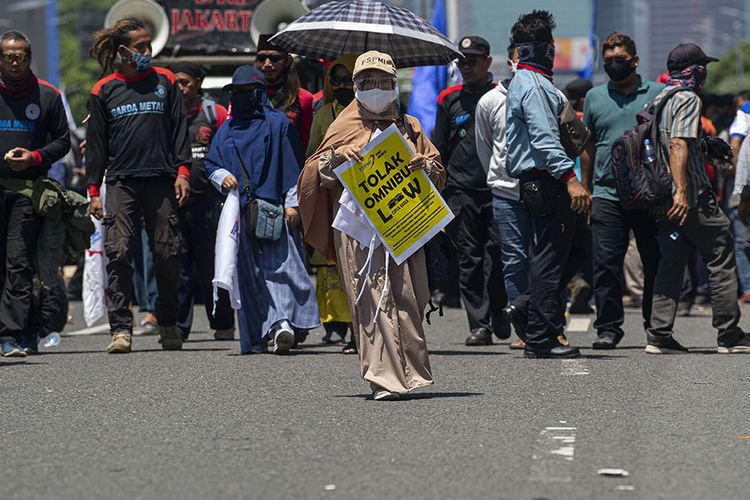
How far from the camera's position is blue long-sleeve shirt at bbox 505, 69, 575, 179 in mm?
10133

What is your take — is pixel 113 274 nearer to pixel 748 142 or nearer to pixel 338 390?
pixel 338 390

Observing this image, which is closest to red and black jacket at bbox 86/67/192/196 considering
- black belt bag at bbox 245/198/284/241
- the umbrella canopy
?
black belt bag at bbox 245/198/284/241

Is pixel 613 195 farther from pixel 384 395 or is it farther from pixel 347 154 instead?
pixel 384 395

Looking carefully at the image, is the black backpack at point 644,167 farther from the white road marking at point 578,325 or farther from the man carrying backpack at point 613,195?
the white road marking at point 578,325

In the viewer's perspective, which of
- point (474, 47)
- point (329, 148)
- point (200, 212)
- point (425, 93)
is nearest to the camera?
point (329, 148)

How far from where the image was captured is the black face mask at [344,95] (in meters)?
10.9

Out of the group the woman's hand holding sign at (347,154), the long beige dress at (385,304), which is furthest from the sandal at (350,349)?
the woman's hand holding sign at (347,154)

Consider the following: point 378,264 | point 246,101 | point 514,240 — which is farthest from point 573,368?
point 246,101

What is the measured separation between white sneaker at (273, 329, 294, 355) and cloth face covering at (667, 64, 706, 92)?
9.56 ft

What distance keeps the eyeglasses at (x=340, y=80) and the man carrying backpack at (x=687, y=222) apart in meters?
1.97

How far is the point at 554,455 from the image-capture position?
6.57 m

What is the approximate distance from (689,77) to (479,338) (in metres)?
2.36

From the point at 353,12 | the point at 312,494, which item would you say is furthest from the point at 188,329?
Result: the point at 312,494

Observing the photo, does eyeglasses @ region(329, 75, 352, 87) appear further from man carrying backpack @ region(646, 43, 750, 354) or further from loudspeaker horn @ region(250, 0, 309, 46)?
loudspeaker horn @ region(250, 0, 309, 46)
